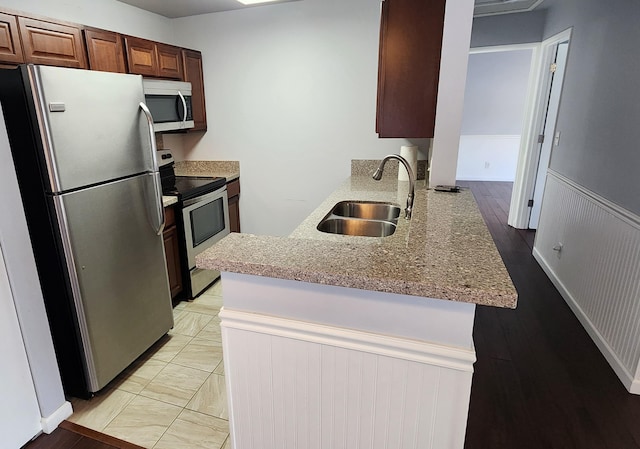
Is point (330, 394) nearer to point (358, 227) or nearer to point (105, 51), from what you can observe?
point (358, 227)

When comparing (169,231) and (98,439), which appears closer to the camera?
(98,439)

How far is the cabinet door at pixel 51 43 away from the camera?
1.92m

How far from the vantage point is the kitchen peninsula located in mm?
912

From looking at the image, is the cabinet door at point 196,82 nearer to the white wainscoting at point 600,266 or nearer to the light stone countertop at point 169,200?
the light stone countertop at point 169,200

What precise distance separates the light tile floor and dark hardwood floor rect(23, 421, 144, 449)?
0.10 ft

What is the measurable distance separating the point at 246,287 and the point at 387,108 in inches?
59.7

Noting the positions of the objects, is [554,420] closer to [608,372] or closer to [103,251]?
[608,372]

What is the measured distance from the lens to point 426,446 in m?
1.00

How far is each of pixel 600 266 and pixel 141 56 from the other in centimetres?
351

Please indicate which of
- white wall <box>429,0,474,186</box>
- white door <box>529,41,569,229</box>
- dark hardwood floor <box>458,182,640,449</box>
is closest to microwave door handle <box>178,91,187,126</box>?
white wall <box>429,0,474,186</box>

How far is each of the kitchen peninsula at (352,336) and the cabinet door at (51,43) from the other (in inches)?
69.2

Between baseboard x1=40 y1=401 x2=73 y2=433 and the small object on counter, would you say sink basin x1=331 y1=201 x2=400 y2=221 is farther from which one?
baseboard x1=40 y1=401 x2=73 y2=433

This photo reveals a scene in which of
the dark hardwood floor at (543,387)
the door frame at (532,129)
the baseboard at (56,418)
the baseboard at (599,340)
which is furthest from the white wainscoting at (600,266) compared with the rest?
the baseboard at (56,418)

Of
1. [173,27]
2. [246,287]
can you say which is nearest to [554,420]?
[246,287]
